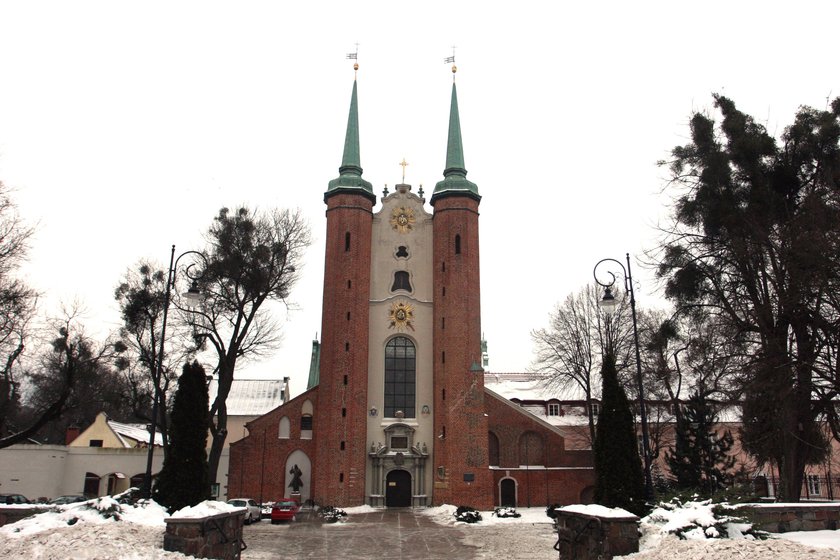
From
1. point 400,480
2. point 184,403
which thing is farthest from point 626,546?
point 400,480

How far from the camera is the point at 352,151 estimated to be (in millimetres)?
43906

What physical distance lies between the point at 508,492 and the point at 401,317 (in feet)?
38.5

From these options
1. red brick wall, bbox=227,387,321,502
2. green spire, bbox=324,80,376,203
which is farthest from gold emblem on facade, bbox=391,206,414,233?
red brick wall, bbox=227,387,321,502

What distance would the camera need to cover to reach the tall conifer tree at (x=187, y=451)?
55.6ft

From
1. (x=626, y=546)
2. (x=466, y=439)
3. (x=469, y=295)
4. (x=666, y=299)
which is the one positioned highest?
(x=469, y=295)

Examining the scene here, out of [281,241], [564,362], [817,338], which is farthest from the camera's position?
[564,362]

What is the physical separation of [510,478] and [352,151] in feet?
71.6

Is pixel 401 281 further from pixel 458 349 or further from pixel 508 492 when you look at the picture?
pixel 508 492

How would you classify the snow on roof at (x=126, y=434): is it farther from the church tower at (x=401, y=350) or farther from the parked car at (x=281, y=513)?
the parked car at (x=281, y=513)

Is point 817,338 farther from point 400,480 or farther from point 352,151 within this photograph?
point 352,151

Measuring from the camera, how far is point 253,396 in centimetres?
5722

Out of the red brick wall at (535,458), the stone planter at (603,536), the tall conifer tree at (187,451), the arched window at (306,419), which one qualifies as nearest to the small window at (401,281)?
the arched window at (306,419)

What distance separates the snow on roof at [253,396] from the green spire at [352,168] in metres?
21.4

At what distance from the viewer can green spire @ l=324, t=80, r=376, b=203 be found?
138 feet
